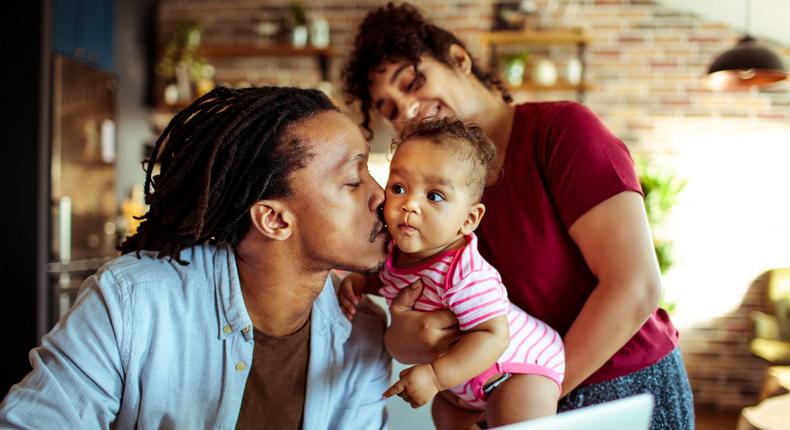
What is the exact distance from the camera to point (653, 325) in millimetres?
1373

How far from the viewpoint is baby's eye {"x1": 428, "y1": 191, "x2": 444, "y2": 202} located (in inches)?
48.5

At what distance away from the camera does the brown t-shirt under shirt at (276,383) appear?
1.36 metres

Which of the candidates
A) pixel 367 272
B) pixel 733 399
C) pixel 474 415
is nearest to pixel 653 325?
pixel 474 415

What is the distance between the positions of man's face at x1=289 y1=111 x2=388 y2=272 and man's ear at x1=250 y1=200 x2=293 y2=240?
19mm

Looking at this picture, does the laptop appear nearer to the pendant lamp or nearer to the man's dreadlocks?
the man's dreadlocks

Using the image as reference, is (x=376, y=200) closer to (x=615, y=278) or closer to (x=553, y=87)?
(x=615, y=278)

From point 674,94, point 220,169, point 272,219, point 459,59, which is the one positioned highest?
point 674,94

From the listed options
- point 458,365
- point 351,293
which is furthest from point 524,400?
point 351,293

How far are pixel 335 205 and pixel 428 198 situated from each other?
0.22 m

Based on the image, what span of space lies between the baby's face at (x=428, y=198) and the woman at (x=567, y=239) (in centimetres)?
15

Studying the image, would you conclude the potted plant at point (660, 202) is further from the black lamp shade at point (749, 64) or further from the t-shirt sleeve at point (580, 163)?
the t-shirt sleeve at point (580, 163)

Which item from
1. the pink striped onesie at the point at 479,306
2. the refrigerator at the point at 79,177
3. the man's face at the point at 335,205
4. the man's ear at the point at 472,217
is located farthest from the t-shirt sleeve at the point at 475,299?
the refrigerator at the point at 79,177

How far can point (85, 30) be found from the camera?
14.9 ft

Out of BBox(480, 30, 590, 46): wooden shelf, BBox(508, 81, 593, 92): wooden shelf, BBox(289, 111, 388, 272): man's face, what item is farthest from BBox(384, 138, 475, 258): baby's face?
BBox(480, 30, 590, 46): wooden shelf
